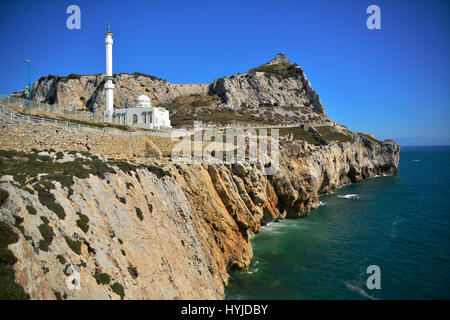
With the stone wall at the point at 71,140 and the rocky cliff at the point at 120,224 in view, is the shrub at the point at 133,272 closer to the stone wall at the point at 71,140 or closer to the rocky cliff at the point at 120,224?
the rocky cliff at the point at 120,224

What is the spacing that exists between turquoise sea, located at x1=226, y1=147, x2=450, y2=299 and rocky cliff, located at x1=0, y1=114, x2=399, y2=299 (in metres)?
3.84

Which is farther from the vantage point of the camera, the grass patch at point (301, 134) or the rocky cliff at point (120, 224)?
the grass patch at point (301, 134)

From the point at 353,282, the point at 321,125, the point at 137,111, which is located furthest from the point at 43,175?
the point at 321,125

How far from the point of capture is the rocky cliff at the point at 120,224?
10172 millimetres

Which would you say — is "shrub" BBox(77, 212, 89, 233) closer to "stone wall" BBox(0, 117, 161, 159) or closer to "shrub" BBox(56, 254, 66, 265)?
"shrub" BBox(56, 254, 66, 265)

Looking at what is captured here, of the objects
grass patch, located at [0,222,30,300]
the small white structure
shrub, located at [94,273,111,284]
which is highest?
the small white structure

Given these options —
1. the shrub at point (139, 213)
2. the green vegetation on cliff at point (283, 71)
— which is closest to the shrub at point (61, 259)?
the shrub at point (139, 213)

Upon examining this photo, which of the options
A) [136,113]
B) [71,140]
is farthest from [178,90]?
[71,140]

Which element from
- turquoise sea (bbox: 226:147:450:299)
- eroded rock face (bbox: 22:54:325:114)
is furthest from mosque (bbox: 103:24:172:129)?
eroded rock face (bbox: 22:54:325:114)

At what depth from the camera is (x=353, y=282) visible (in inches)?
1111

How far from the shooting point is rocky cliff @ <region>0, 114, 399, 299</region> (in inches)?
400

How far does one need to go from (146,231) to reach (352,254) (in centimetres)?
2861

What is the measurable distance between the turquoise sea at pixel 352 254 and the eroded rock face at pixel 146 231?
3837 millimetres
